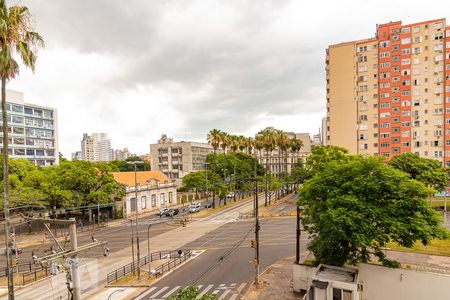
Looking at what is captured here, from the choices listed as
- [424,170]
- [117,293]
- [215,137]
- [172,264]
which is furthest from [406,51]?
[117,293]

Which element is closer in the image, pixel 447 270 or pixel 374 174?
pixel 374 174

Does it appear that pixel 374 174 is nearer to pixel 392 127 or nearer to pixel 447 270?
pixel 447 270

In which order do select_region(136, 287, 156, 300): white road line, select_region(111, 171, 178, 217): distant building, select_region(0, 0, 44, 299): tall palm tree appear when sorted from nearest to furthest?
1. select_region(0, 0, 44, 299): tall palm tree
2. select_region(136, 287, 156, 300): white road line
3. select_region(111, 171, 178, 217): distant building

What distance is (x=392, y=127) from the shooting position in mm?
66312

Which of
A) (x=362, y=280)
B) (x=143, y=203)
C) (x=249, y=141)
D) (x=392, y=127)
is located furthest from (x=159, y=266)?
(x=392, y=127)

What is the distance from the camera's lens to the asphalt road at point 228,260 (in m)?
22.4

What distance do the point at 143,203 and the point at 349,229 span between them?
53535 millimetres

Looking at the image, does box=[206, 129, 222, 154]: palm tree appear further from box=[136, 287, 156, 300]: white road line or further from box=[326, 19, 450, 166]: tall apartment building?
box=[136, 287, 156, 300]: white road line

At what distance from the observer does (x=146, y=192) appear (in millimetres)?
63875

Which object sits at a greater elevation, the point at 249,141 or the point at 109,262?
the point at 249,141

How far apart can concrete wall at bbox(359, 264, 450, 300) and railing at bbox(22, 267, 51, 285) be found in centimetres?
2783

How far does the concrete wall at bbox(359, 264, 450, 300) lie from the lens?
647 inches

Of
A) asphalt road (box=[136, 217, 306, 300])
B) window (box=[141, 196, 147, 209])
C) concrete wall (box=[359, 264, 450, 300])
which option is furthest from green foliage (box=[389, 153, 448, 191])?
window (box=[141, 196, 147, 209])

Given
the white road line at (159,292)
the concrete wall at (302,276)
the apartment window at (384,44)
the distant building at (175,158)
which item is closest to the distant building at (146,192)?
the distant building at (175,158)
